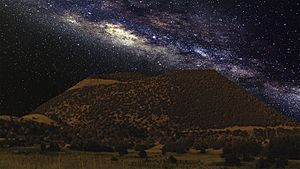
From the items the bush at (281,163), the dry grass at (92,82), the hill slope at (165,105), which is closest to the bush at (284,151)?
the bush at (281,163)

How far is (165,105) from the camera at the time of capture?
82375 mm

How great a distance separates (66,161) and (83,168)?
3.26 meters

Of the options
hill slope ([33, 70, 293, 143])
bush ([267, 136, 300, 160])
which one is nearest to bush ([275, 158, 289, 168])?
bush ([267, 136, 300, 160])

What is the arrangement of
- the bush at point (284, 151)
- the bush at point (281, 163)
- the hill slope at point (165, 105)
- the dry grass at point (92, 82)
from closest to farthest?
the bush at point (281, 163) → the bush at point (284, 151) → the hill slope at point (165, 105) → the dry grass at point (92, 82)

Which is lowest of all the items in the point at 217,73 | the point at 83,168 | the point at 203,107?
the point at 83,168

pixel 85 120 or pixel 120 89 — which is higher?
pixel 120 89

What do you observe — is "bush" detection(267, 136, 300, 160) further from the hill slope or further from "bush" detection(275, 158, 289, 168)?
the hill slope

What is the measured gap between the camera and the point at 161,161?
25.3 meters

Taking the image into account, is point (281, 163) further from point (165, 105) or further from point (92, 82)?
point (92, 82)

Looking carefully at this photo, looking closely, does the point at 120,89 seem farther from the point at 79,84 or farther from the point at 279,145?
the point at 279,145

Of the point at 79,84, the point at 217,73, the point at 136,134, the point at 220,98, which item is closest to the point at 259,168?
the point at 136,134

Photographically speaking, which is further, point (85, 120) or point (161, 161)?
point (85, 120)

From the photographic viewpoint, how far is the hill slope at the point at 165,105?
247ft

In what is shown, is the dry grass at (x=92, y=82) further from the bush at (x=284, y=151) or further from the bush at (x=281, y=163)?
the bush at (x=281, y=163)
